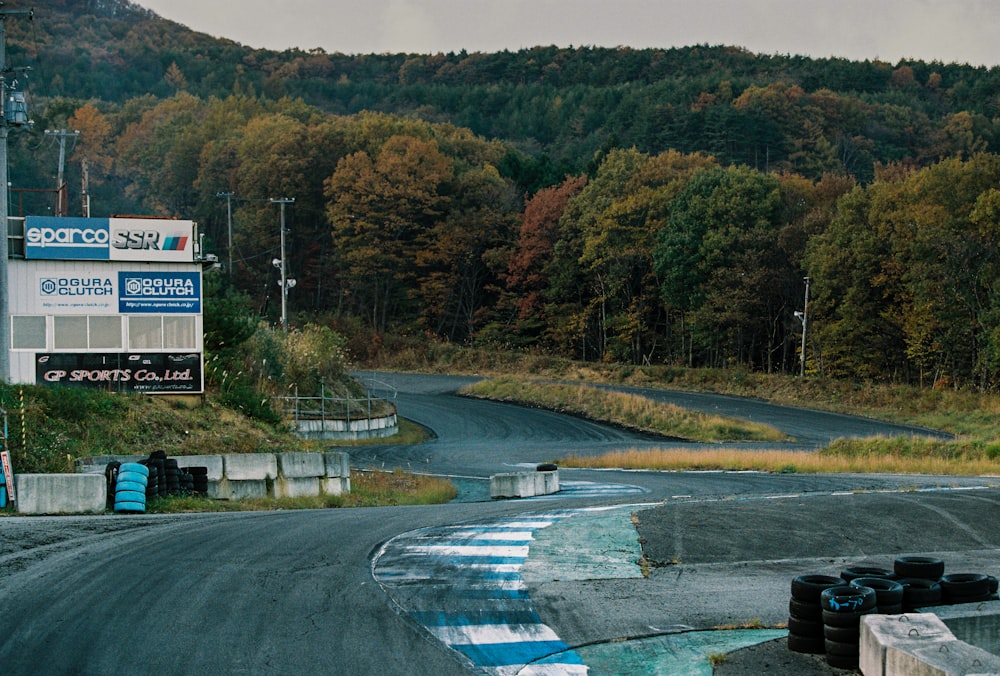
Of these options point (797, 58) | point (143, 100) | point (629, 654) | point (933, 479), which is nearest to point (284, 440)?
point (933, 479)

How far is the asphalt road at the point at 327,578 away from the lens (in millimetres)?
9219

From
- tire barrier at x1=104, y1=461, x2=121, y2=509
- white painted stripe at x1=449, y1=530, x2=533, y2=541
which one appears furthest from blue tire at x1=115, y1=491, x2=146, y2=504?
white painted stripe at x1=449, y1=530, x2=533, y2=541

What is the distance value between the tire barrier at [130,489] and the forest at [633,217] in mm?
24650

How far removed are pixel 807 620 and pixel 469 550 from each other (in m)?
6.10

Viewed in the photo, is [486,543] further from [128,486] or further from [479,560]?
[128,486]

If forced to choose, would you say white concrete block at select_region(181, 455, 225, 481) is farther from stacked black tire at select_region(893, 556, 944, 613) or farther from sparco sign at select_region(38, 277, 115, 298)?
stacked black tire at select_region(893, 556, 944, 613)

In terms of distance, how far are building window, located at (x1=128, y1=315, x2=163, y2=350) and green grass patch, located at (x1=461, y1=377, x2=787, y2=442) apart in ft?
93.2

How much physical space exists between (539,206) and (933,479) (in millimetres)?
69252

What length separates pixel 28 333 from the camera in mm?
30109

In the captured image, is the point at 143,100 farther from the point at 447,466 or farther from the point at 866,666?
the point at 866,666

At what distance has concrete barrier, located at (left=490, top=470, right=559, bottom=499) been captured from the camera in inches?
1110

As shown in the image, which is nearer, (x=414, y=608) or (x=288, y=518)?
(x=414, y=608)

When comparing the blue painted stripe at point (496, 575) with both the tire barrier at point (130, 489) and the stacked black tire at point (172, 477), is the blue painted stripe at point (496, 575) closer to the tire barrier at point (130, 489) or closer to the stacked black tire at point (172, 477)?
the tire barrier at point (130, 489)

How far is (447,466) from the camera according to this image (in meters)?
A: 38.9
